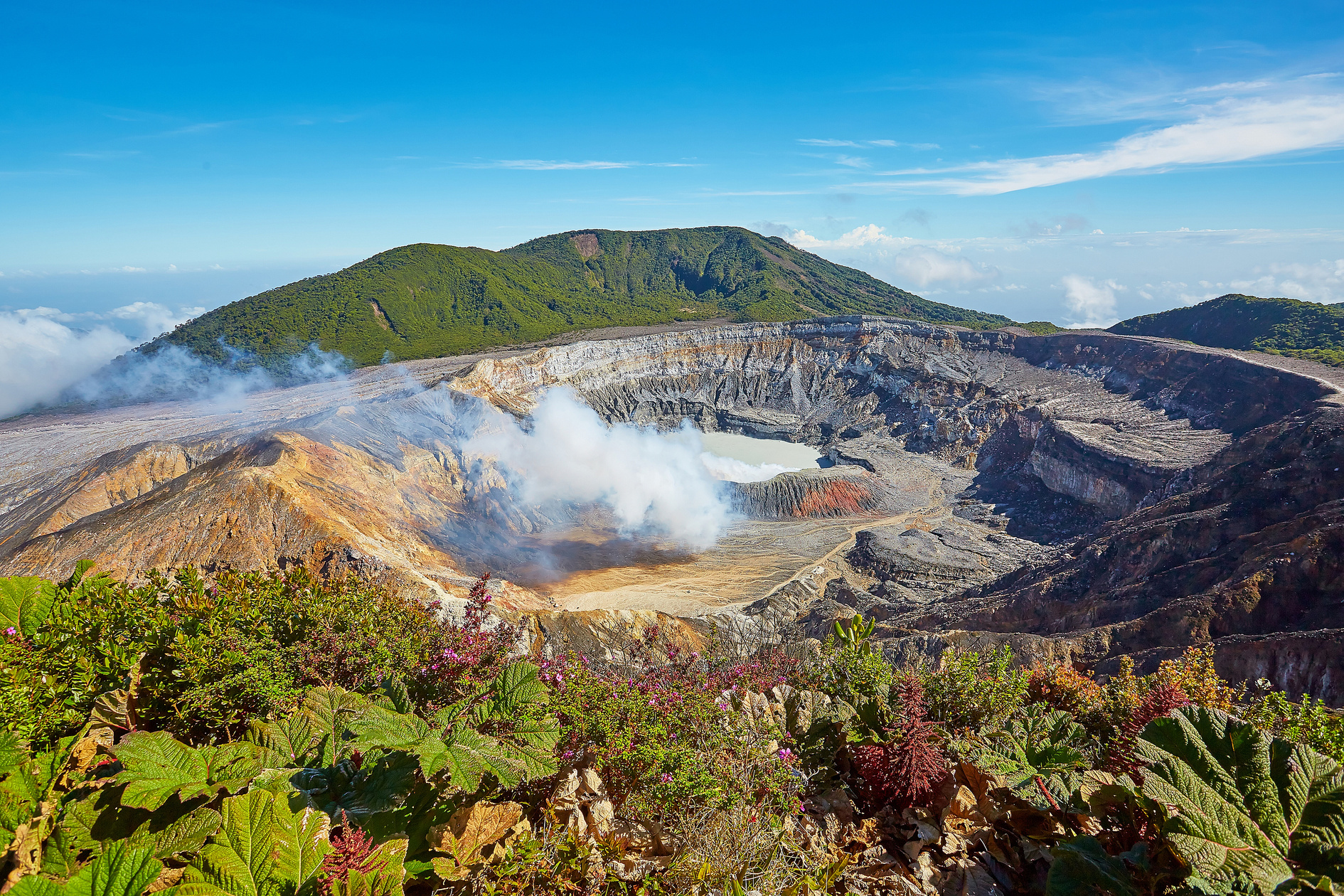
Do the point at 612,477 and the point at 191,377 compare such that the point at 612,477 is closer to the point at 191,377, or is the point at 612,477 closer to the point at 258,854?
the point at 258,854

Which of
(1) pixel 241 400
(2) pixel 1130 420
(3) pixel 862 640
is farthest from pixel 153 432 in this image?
(2) pixel 1130 420

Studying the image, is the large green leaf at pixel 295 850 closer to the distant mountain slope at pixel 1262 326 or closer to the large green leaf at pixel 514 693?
the large green leaf at pixel 514 693

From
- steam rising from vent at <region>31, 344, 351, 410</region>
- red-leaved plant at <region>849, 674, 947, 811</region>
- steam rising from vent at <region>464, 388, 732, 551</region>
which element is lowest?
steam rising from vent at <region>464, 388, 732, 551</region>

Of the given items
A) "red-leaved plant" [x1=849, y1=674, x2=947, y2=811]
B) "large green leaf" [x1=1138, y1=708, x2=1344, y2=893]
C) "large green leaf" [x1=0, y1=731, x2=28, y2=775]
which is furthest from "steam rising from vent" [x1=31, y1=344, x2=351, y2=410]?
"large green leaf" [x1=1138, y1=708, x2=1344, y2=893]

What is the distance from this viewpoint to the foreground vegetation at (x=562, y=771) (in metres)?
2.82

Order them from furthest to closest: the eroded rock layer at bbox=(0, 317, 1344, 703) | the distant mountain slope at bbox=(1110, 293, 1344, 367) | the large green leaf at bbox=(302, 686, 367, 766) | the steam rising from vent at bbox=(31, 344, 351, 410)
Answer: the steam rising from vent at bbox=(31, 344, 351, 410) → the distant mountain slope at bbox=(1110, 293, 1344, 367) → the eroded rock layer at bbox=(0, 317, 1344, 703) → the large green leaf at bbox=(302, 686, 367, 766)

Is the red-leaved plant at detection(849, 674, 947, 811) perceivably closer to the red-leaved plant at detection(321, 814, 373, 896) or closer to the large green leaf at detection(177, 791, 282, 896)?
the red-leaved plant at detection(321, 814, 373, 896)

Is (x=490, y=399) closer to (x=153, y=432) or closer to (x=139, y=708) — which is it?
(x=153, y=432)

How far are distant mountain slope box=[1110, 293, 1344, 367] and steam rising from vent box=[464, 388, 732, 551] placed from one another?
5568 centimetres

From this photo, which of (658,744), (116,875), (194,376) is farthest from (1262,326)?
(194,376)

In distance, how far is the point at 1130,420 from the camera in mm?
53094

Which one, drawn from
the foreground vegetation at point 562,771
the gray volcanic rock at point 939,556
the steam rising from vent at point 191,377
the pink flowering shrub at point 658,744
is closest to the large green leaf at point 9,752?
the foreground vegetation at point 562,771

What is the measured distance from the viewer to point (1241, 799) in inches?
124

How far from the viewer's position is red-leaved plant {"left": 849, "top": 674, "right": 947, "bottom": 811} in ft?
15.1
